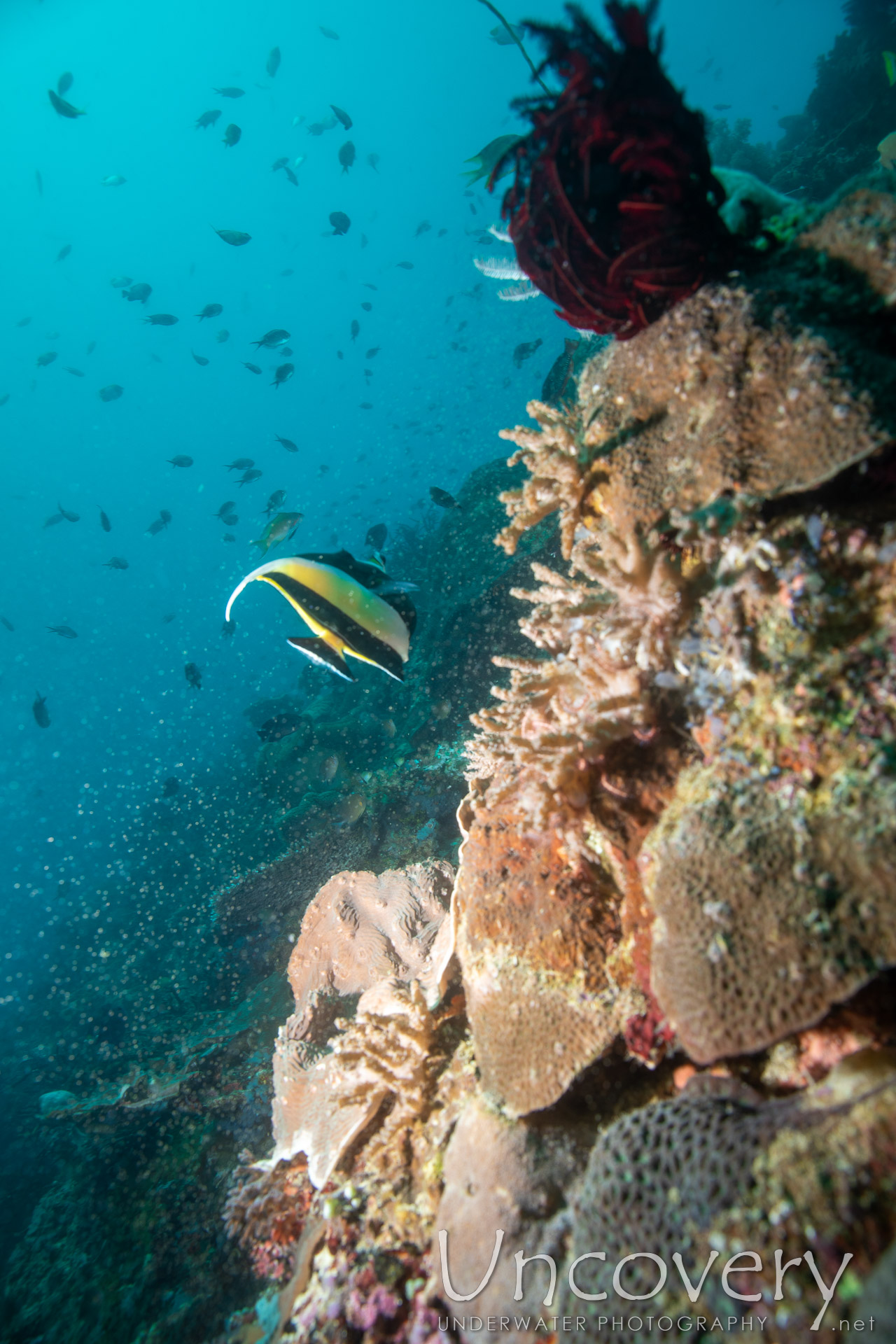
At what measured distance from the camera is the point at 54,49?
5897 centimetres

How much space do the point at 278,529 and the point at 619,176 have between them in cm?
769

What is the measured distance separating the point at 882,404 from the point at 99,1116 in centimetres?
929

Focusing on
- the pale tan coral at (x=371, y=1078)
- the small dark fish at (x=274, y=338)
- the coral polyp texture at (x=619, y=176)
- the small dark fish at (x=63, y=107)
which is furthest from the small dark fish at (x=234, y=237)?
the pale tan coral at (x=371, y=1078)

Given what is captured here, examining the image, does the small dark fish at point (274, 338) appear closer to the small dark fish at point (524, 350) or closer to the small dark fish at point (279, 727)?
the small dark fish at point (524, 350)

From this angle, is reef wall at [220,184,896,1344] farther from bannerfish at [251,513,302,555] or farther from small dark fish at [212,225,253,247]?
small dark fish at [212,225,253,247]

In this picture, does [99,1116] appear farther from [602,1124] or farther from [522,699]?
[522,699]

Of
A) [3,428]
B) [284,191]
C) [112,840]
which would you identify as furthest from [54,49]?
[112,840]

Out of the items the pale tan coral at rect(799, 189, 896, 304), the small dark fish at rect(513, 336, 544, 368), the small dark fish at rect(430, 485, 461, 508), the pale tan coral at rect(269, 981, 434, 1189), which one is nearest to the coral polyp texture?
the pale tan coral at rect(799, 189, 896, 304)

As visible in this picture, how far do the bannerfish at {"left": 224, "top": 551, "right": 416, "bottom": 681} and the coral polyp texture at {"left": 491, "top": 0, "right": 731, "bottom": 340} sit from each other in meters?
1.43

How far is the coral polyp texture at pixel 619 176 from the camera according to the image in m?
1.88

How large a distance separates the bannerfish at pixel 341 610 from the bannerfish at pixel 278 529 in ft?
20.6

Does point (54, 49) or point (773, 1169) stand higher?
point (54, 49)

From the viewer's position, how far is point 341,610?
2234 mm

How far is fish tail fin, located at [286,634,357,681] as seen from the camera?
2357mm
